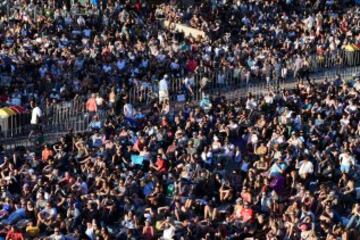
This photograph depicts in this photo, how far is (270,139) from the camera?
26391 mm

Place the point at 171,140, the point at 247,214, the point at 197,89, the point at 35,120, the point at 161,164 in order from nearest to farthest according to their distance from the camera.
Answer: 1. the point at 247,214
2. the point at 161,164
3. the point at 171,140
4. the point at 35,120
5. the point at 197,89

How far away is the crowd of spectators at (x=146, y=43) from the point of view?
1163 inches

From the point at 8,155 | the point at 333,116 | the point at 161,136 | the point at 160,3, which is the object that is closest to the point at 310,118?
the point at 333,116

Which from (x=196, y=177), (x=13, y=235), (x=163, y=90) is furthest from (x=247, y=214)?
(x=163, y=90)

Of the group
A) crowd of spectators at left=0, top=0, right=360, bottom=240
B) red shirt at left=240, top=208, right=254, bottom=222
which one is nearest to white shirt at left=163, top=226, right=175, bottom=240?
crowd of spectators at left=0, top=0, right=360, bottom=240

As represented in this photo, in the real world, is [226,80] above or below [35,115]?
above

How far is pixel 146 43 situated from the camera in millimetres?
33844

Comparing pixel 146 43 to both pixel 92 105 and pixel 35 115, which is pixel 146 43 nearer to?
pixel 92 105

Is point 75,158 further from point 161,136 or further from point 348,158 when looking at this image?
point 348,158

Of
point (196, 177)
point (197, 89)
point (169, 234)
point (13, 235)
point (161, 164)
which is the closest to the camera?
point (13, 235)

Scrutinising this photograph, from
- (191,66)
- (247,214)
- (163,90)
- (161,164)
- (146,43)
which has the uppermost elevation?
(146,43)

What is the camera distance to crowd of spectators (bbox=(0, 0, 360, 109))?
2953 centimetres

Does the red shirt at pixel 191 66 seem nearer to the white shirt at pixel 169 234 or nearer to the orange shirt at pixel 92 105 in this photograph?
the orange shirt at pixel 92 105

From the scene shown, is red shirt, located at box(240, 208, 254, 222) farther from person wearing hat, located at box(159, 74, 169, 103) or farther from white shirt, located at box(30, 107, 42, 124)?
person wearing hat, located at box(159, 74, 169, 103)
